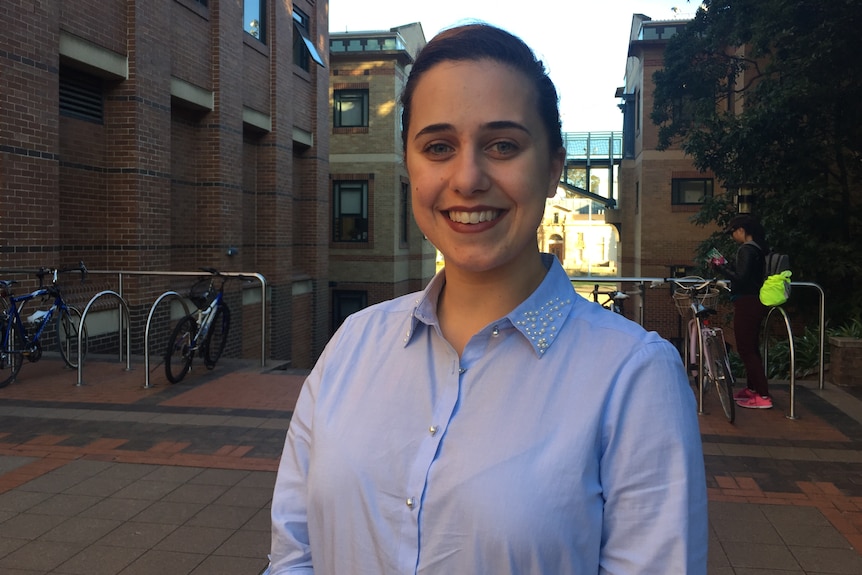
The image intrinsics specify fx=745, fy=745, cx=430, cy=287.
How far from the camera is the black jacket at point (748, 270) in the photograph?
6.97 metres

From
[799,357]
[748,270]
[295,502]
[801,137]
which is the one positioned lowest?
[799,357]

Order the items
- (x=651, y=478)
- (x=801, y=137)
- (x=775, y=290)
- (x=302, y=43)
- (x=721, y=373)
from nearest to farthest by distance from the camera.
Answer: (x=651, y=478), (x=721, y=373), (x=775, y=290), (x=801, y=137), (x=302, y=43)

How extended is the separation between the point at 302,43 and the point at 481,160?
56.6ft

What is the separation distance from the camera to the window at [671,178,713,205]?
24.3 metres

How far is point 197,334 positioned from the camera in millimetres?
8203

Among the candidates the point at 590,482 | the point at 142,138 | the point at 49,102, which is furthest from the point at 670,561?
the point at 142,138

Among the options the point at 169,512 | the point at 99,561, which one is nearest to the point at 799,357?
the point at 169,512

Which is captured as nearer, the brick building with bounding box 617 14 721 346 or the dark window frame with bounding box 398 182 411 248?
the brick building with bounding box 617 14 721 346

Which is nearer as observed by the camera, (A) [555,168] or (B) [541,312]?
(B) [541,312]

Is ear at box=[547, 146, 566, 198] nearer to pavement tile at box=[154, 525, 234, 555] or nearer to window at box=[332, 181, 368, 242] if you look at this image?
pavement tile at box=[154, 525, 234, 555]

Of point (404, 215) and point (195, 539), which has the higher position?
point (404, 215)

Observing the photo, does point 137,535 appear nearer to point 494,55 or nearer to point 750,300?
point 494,55

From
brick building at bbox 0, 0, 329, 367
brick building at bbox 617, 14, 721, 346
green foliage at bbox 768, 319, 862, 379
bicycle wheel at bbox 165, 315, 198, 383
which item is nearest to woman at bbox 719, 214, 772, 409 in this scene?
green foliage at bbox 768, 319, 862, 379

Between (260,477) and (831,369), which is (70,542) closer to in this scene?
(260,477)
